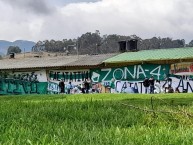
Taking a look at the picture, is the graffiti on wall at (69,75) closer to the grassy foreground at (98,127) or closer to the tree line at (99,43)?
the tree line at (99,43)

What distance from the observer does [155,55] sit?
42938 millimetres

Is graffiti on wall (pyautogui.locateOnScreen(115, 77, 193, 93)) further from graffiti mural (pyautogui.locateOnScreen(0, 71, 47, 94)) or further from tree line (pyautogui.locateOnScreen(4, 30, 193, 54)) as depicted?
tree line (pyautogui.locateOnScreen(4, 30, 193, 54))

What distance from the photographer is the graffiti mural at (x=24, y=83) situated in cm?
4944

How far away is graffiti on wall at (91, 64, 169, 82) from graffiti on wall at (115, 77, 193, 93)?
0.45m

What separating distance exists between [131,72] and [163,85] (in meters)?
3.57

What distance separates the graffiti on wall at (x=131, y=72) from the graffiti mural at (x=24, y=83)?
670 cm

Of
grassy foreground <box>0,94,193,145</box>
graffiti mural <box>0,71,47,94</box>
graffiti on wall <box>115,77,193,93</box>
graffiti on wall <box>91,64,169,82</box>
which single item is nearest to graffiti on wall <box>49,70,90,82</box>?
graffiti on wall <box>91,64,169,82</box>

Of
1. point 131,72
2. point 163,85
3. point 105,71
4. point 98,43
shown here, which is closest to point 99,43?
point 98,43

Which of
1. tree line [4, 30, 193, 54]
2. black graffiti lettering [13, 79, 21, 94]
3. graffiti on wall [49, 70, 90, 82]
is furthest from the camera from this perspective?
tree line [4, 30, 193, 54]

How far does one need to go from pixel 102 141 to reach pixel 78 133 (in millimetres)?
617

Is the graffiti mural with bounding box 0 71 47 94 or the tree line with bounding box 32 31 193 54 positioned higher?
the tree line with bounding box 32 31 193 54

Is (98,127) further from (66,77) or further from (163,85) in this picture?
(66,77)

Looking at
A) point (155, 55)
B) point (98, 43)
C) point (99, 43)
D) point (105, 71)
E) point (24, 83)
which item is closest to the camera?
point (155, 55)

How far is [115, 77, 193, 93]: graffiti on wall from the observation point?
3956 cm
